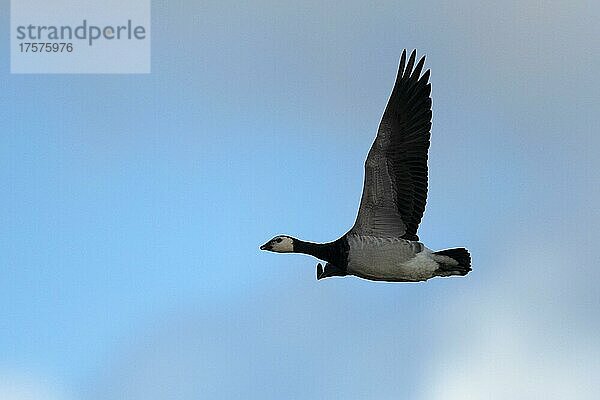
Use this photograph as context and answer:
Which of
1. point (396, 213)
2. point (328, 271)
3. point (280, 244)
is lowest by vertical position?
point (328, 271)

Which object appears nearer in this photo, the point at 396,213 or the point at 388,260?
the point at 388,260

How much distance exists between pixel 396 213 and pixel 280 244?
2437mm

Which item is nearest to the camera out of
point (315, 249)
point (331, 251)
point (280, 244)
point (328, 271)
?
point (331, 251)

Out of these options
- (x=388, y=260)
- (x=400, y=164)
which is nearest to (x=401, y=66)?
(x=400, y=164)

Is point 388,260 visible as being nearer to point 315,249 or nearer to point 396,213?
point 396,213

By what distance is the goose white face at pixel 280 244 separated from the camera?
59.5ft

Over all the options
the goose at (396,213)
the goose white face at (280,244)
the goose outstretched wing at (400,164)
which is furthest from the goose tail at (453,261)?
the goose white face at (280,244)

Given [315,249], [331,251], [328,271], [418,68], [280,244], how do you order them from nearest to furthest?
[331,251] → [328,271] → [315,249] → [418,68] → [280,244]

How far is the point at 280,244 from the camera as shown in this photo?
1822 centimetres

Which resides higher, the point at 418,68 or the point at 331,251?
the point at 418,68

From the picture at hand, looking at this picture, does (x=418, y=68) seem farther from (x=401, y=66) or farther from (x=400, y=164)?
(x=400, y=164)

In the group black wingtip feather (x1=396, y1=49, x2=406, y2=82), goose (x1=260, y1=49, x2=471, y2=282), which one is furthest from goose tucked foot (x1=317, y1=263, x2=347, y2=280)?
black wingtip feather (x1=396, y1=49, x2=406, y2=82)

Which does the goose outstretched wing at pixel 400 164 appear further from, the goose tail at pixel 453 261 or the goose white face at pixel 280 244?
the goose white face at pixel 280 244

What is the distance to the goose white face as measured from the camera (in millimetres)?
18141
